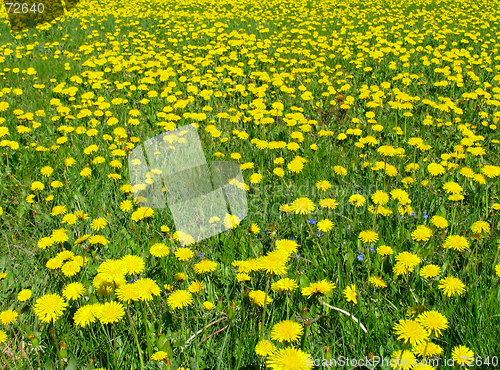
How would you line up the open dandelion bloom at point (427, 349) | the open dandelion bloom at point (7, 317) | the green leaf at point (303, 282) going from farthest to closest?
the green leaf at point (303, 282)
the open dandelion bloom at point (7, 317)
the open dandelion bloom at point (427, 349)

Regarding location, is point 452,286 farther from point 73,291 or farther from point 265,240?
point 73,291

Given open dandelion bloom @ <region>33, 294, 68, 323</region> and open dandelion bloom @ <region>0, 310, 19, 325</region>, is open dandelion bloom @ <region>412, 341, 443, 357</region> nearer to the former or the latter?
open dandelion bloom @ <region>33, 294, 68, 323</region>

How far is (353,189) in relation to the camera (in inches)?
103

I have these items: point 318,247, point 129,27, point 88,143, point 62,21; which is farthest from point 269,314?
point 62,21

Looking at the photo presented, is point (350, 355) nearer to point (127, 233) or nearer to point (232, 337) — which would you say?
point (232, 337)

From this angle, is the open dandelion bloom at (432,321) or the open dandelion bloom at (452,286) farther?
the open dandelion bloom at (452,286)

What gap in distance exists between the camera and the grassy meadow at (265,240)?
55.9 inches

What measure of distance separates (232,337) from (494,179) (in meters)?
2.21

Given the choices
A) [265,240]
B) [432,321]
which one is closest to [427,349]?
[432,321]

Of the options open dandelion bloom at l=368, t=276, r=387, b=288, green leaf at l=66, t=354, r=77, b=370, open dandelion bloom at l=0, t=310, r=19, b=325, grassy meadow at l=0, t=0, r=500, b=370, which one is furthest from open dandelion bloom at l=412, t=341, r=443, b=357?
open dandelion bloom at l=0, t=310, r=19, b=325

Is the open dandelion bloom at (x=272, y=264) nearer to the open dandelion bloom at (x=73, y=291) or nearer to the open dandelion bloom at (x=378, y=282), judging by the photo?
the open dandelion bloom at (x=378, y=282)

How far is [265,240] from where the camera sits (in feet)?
7.25

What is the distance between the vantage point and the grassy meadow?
1420 millimetres

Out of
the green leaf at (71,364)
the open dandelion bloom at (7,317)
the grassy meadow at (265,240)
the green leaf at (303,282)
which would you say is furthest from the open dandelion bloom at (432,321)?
the open dandelion bloom at (7,317)
